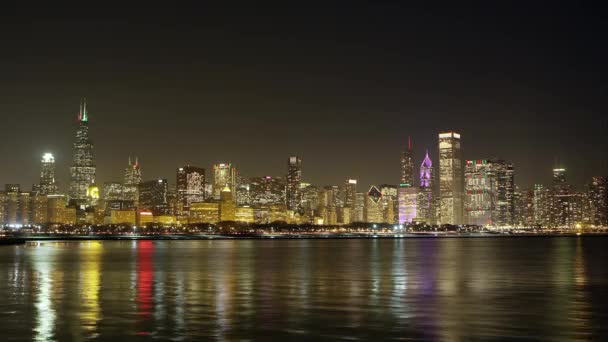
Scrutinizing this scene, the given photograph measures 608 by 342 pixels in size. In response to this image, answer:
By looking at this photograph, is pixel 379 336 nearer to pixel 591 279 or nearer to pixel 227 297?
pixel 227 297

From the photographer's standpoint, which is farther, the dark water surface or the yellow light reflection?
the yellow light reflection

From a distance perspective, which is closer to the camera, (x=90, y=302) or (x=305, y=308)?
(x=305, y=308)

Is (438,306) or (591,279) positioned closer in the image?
(438,306)

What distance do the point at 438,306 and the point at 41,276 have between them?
2993 centimetres

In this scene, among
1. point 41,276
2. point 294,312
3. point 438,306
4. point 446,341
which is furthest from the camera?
point 41,276

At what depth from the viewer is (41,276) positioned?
50062mm

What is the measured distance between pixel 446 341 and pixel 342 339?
2.87 meters

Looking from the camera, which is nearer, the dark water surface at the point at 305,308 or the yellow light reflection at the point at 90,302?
the dark water surface at the point at 305,308

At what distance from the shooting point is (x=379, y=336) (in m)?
22.3

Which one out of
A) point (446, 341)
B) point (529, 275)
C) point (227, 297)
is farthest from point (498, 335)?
point (529, 275)

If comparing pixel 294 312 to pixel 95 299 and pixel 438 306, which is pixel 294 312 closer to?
pixel 438 306

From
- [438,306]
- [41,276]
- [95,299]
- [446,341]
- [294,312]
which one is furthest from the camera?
[41,276]

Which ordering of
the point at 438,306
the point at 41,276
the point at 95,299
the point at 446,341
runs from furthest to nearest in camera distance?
the point at 41,276 → the point at 95,299 → the point at 438,306 → the point at 446,341

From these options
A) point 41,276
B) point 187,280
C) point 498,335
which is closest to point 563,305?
point 498,335
